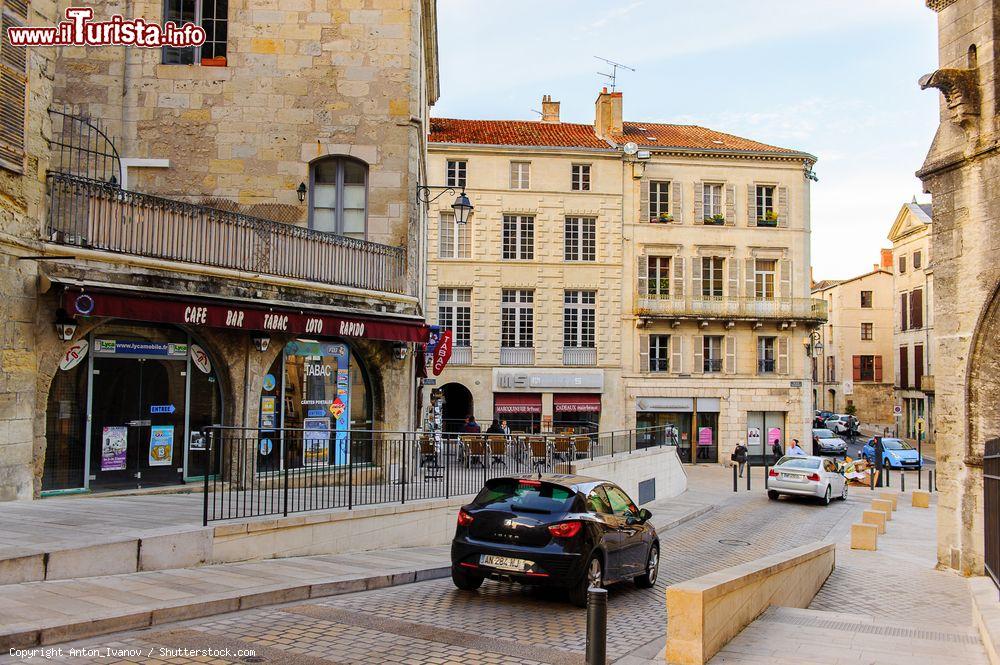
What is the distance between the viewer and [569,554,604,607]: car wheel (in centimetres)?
907

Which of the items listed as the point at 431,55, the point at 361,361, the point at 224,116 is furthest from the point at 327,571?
the point at 431,55

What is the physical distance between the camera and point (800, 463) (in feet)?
84.4

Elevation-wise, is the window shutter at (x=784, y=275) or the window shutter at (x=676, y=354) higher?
the window shutter at (x=784, y=275)

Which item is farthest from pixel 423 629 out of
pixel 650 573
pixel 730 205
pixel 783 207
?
pixel 783 207

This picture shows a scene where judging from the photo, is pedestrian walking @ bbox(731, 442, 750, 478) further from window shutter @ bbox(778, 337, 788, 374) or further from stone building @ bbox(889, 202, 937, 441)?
stone building @ bbox(889, 202, 937, 441)

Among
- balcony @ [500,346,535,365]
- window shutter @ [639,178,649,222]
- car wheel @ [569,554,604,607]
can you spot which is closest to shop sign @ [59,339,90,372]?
car wheel @ [569,554,604,607]

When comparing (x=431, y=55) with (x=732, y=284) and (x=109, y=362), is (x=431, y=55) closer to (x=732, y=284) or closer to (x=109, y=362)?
(x=109, y=362)

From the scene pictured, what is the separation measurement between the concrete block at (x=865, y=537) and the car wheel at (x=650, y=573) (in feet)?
22.6

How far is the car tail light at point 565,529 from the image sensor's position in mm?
9078

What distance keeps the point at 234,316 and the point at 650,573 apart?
722 cm

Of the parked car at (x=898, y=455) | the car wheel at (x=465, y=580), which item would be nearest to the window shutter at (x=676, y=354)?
the parked car at (x=898, y=455)

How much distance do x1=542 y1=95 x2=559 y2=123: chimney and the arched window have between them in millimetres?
30254

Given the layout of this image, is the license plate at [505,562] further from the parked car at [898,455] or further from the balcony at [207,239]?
the parked car at [898,455]

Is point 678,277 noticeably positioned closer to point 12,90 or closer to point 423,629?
point 12,90
